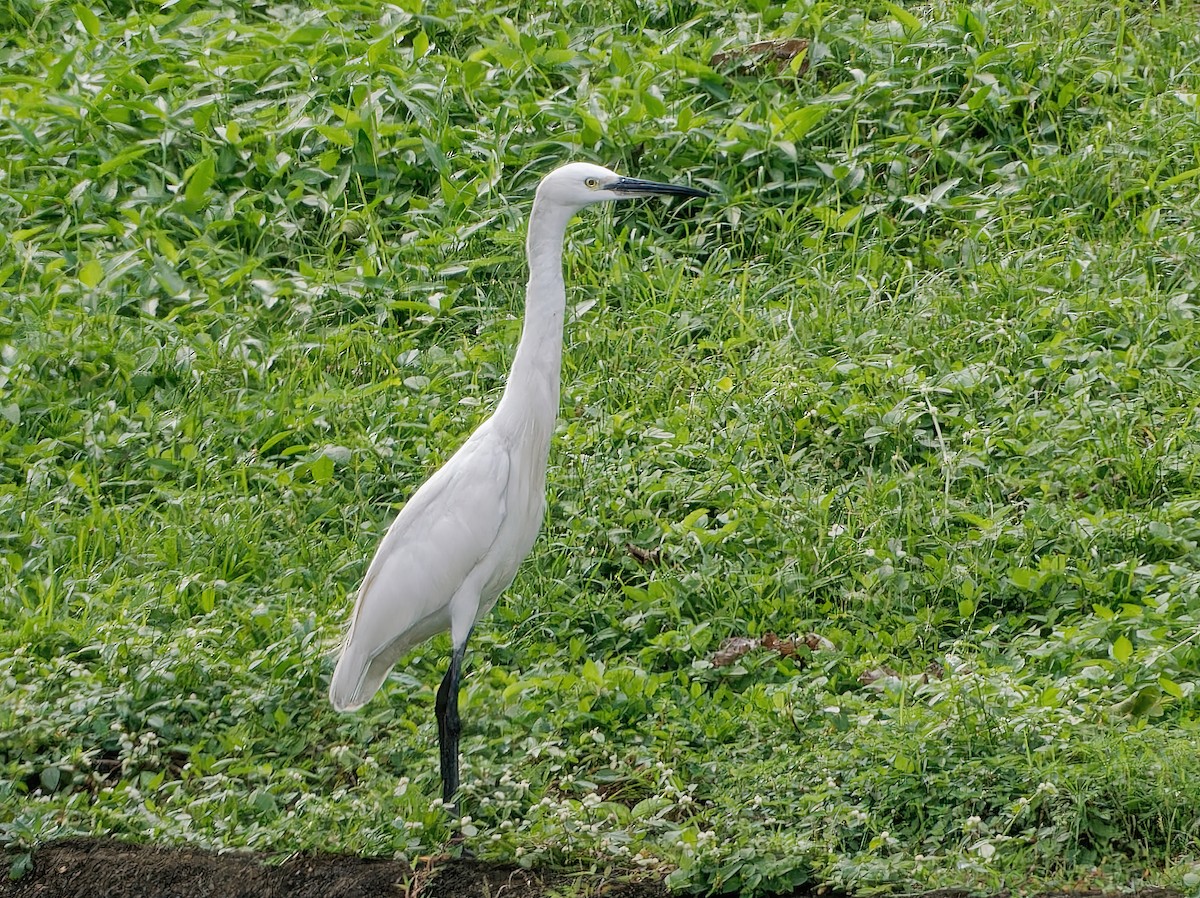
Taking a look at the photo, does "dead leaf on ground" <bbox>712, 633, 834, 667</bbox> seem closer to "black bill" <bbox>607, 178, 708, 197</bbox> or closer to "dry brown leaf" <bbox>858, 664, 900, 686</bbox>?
"dry brown leaf" <bbox>858, 664, 900, 686</bbox>

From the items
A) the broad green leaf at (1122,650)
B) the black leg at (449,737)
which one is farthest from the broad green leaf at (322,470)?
the broad green leaf at (1122,650)

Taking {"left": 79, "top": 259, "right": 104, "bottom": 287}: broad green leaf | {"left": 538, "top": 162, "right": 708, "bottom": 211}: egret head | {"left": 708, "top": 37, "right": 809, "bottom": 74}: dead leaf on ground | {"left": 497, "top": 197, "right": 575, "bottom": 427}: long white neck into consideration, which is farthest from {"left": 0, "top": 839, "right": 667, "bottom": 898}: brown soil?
{"left": 708, "top": 37, "right": 809, "bottom": 74}: dead leaf on ground

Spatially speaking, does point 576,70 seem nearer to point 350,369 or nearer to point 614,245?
point 614,245

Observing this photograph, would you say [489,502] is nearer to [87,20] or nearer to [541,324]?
[541,324]

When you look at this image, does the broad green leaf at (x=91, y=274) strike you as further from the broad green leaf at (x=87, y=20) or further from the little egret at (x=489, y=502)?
the little egret at (x=489, y=502)

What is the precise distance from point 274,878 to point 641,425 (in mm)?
2574

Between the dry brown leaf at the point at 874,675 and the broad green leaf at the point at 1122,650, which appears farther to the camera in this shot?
the dry brown leaf at the point at 874,675

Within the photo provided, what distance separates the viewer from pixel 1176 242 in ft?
20.3

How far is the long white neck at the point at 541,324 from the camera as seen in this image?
422cm

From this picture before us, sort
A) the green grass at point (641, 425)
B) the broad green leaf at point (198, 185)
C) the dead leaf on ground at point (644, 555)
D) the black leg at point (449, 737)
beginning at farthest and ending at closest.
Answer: the broad green leaf at point (198, 185) < the dead leaf on ground at point (644, 555) < the black leg at point (449, 737) < the green grass at point (641, 425)

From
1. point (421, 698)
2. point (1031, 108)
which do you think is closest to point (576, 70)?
point (1031, 108)

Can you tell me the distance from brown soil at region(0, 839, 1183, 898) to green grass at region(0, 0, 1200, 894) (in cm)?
9

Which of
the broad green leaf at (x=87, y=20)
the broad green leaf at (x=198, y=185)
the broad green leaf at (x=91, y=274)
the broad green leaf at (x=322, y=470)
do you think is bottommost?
the broad green leaf at (x=322, y=470)

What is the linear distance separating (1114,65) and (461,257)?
3220 millimetres
